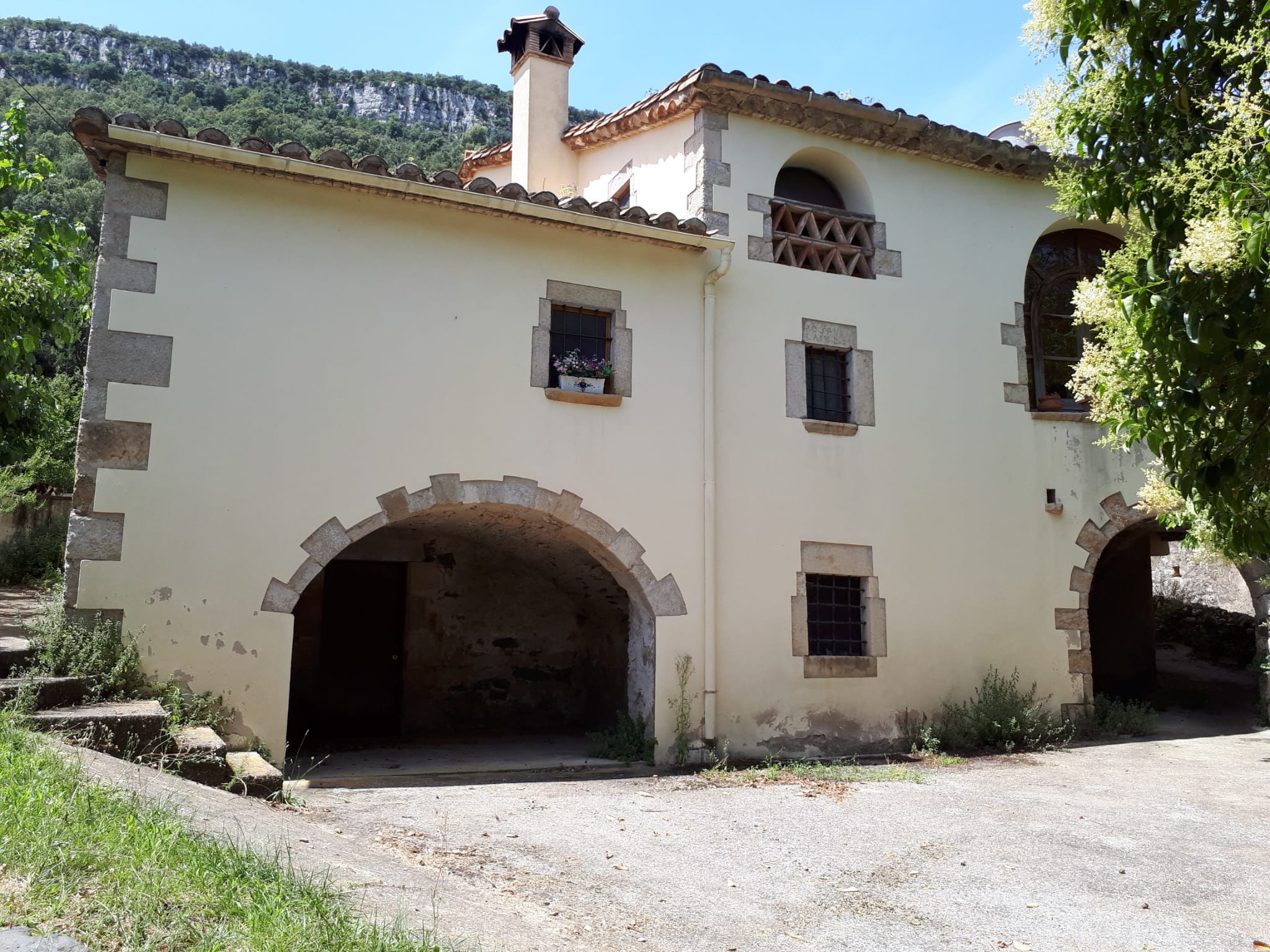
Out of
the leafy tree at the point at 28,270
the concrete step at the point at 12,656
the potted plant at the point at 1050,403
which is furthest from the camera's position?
the potted plant at the point at 1050,403

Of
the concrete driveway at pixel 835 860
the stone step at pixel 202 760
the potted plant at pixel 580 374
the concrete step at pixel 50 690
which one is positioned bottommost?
the concrete driveway at pixel 835 860

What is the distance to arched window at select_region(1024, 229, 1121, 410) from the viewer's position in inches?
403

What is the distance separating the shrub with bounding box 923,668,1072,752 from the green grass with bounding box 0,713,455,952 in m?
6.85

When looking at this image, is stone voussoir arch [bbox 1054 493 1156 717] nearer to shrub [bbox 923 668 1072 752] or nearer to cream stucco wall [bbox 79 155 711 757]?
shrub [bbox 923 668 1072 752]

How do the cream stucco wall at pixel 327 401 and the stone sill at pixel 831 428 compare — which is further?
the stone sill at pixel 831 428

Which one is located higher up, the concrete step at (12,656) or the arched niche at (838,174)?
the arched niche at (838,174)

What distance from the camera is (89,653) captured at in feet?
19.6

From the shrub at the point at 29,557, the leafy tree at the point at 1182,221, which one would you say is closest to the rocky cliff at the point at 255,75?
the shrub at the point at 29,557

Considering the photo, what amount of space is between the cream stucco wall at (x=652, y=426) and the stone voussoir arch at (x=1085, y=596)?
110 mm

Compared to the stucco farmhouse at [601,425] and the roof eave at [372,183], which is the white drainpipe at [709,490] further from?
the roof eave at [372,183]

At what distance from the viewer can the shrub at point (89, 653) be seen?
5855mm

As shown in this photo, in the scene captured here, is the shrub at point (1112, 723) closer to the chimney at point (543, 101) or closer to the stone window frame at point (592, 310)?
the stone window frame at point (592, 310)

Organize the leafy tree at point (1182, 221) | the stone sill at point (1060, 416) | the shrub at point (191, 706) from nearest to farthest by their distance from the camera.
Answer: the leafy tree at point (1182, 221)
the shrub at point (191, 706)
the stone sill at point (1060, 416)

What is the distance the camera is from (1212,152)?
302 centimetres
